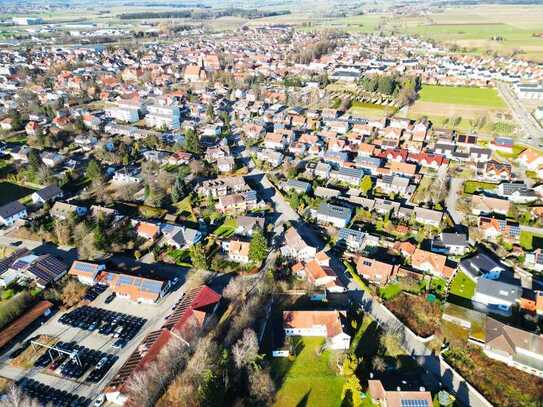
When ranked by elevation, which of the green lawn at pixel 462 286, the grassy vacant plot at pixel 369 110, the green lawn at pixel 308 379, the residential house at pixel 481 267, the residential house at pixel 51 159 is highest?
the residential house at pixel 51 159

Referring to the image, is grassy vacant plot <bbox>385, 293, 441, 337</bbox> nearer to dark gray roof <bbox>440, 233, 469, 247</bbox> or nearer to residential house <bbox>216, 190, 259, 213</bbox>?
dark gray roof <bbox>440, 233, 469, 247</bbox>

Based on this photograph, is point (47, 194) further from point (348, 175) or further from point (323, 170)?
point (348, 175)

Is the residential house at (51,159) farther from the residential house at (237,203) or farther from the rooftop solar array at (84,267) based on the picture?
the residential house at (237,203)

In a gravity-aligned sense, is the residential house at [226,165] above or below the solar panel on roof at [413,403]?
above

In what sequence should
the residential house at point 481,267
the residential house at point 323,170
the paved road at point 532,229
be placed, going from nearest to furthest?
the residential house at point 481,267
the paved road at point 532,229
the residential house at point 323,170

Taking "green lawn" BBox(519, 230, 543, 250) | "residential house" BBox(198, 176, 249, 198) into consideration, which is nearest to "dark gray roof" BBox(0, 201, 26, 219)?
"residential house" BBox(198, 176, 249, 198)

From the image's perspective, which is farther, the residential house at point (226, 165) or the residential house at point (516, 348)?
the residential house at point (226, 165)

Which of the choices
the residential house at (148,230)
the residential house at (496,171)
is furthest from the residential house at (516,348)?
the residential house at (148,230)
